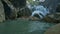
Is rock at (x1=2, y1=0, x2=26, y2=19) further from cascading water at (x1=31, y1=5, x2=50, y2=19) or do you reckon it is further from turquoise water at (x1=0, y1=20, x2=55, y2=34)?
turquoise water at (x1=0, y1=20, x2=55, y2=34)

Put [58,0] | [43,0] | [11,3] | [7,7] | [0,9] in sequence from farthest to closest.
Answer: [43,0]
[58,0]
[11,3]
[7,7]
[0,9]

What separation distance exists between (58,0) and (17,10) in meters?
6.18

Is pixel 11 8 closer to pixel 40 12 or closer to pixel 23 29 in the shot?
pixel 40 12

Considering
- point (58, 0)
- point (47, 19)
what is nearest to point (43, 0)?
point (58, 0)

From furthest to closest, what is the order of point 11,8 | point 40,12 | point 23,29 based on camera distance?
point 40,12 → point 11,8 → point 23,29

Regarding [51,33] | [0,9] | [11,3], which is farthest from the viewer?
[11,3]

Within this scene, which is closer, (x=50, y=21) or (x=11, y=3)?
(x=50, y=21)

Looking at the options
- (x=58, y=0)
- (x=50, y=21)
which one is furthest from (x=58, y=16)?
(x=58, y=0)

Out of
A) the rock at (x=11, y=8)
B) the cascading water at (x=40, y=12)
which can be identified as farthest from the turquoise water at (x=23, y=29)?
the cascading water at (x=40, y=12)

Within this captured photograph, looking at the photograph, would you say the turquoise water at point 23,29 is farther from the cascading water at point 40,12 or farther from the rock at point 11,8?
the cascading water at point 40,12

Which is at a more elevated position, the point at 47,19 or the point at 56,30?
the point at 56,30

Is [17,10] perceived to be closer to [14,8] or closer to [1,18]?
[14,8]

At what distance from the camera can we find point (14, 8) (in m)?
18.2

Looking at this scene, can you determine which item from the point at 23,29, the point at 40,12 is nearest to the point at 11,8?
the point at 40,12
